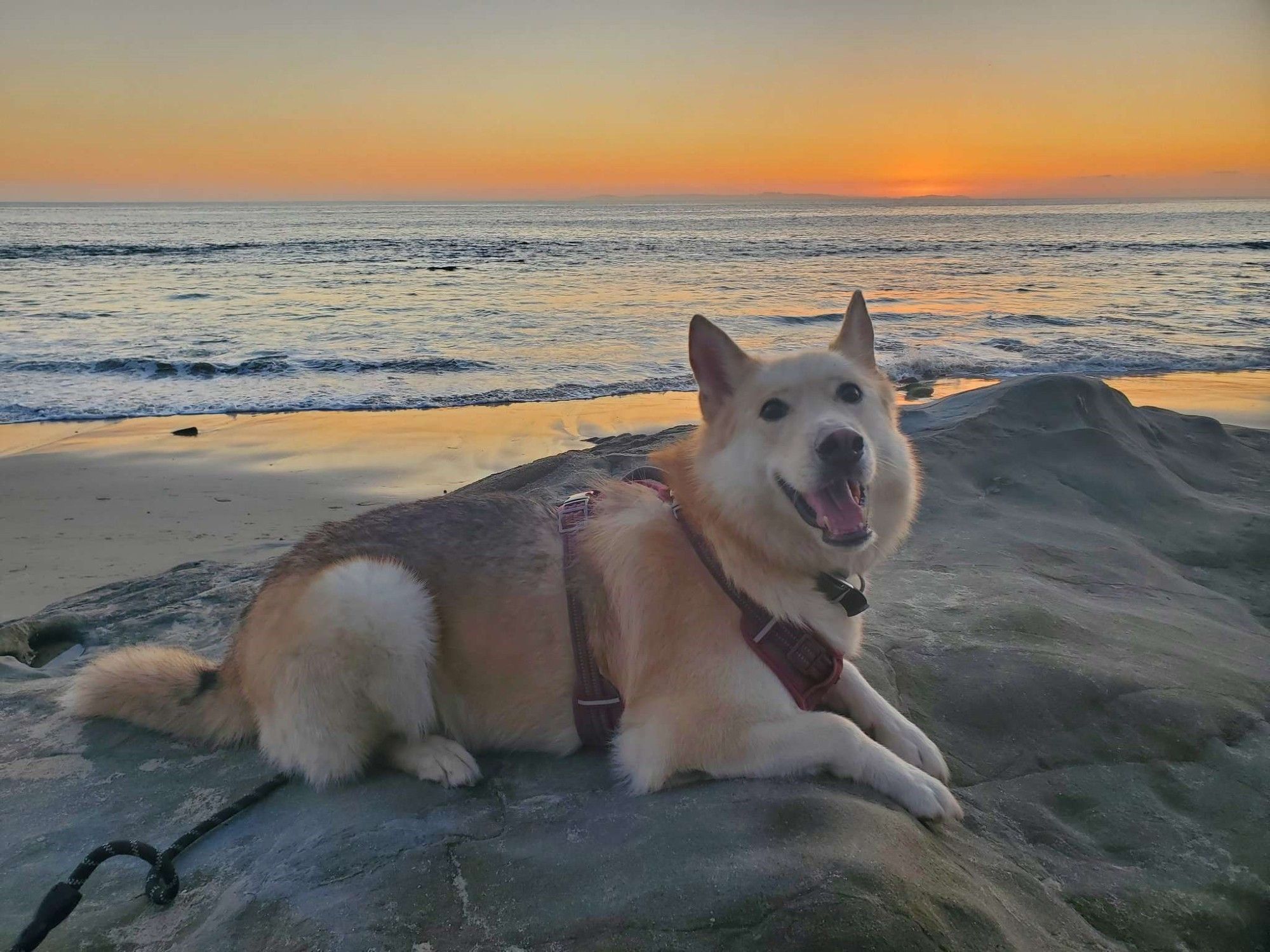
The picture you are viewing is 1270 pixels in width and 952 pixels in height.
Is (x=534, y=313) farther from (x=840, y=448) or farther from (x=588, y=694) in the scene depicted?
(x=840, y=448)

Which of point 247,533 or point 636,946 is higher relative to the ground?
point 636,946

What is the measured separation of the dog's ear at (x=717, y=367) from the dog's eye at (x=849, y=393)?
1.34 ft

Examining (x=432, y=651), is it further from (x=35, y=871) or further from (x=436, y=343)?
(x=436, y=343)

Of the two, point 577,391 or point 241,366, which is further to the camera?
point 241,366

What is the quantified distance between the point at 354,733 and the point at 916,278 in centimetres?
2982

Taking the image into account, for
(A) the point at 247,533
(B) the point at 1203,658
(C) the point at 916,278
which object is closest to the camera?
(B) the point at 1203,658

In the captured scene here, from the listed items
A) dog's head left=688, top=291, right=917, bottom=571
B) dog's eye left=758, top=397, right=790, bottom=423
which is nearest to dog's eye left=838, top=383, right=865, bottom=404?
dog's head left=688, top=291, right=917, bottom=571

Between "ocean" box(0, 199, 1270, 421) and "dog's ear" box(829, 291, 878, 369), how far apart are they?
9088 millimetres

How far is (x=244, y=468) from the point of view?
8.66 metres

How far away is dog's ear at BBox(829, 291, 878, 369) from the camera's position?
3.58m

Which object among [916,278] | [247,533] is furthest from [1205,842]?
[916,278]

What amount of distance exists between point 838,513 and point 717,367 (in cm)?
90

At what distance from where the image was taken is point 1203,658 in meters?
3.69

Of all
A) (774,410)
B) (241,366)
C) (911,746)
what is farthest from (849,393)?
(241,366)
